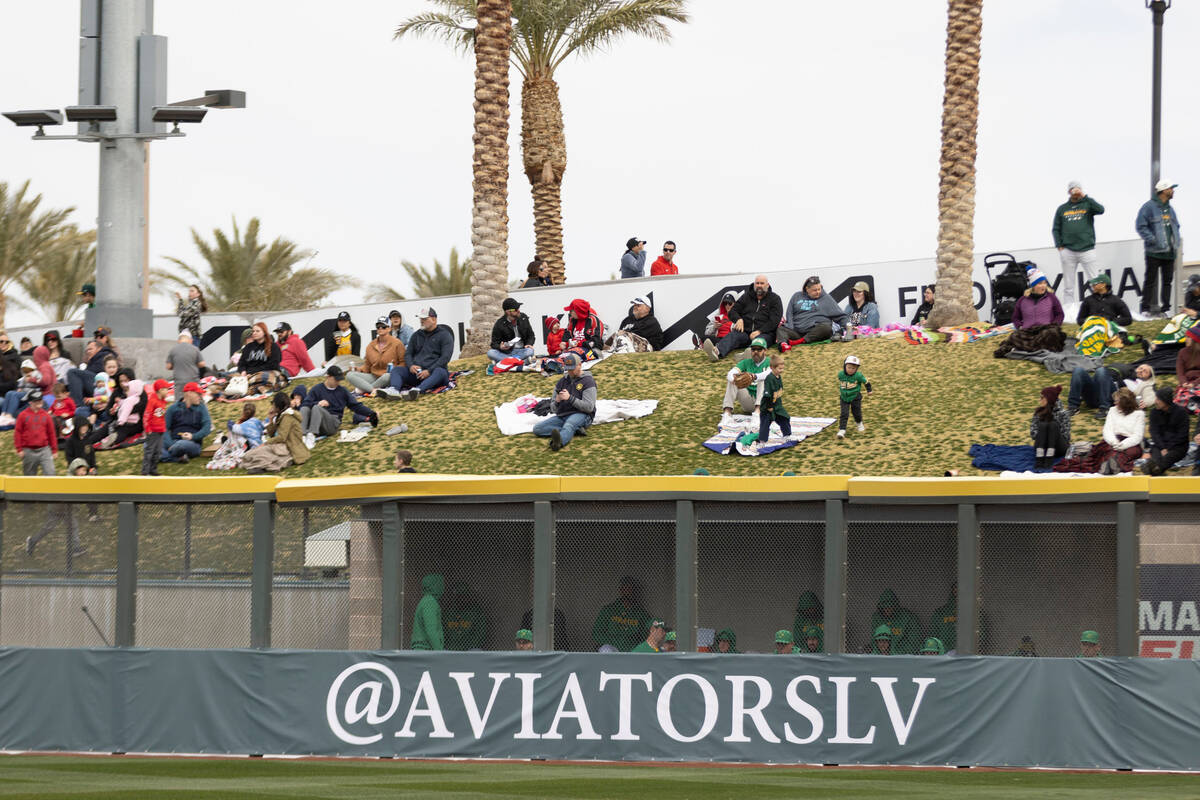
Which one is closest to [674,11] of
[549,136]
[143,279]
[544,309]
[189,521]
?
[549,136]

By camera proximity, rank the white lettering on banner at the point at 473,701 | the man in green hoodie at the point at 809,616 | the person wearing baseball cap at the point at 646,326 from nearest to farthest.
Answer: the man in green hoodie at the point at 809,616 < the white lettering on banner at the point at 473,701 < the person wearing baseball cap at the point at 646,326

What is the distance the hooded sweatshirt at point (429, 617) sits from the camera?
1581 cm

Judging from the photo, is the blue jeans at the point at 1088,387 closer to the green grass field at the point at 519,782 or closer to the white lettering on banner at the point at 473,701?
the green grass field at the point at 519,782

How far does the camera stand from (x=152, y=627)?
16297 mm

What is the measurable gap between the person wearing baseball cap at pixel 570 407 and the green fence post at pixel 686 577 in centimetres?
832

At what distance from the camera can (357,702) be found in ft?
51.6

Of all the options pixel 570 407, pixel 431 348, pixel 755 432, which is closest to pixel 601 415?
pixel 570 407

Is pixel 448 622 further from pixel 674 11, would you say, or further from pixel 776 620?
pixel 674 11

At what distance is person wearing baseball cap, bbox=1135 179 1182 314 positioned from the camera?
83.4ft

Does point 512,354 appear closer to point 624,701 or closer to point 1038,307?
point 1038,307

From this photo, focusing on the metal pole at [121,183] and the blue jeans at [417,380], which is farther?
the metal pole at [121,183]

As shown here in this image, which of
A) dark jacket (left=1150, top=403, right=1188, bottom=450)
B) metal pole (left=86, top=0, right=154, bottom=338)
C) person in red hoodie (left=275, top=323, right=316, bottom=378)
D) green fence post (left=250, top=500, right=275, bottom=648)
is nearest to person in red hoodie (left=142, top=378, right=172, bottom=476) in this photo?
person in red hoodie (left=275, top=323, right=316, bottom=378)

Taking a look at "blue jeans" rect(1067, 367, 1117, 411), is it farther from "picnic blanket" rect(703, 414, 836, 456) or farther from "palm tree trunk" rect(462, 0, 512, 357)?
"palm tree trunk" rect(462, 0, 512, 357)

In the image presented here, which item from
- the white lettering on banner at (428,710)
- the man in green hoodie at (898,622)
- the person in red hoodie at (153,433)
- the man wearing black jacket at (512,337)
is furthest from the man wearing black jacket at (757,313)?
the white lettering on banner at (428,710)
